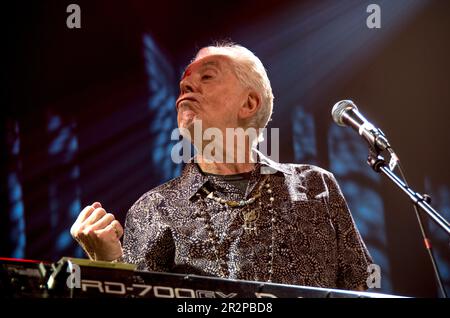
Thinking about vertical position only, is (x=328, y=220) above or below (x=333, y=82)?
below

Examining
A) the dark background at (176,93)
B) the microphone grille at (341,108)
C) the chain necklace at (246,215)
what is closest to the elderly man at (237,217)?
the chain necklace at (246,215)

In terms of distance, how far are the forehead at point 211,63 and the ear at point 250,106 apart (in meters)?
0.15

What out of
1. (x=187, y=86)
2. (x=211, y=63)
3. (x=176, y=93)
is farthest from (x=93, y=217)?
(x=176, y=93)

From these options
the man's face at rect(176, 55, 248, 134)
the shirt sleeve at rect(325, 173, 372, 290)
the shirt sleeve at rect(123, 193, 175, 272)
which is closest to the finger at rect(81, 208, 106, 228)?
the shirt sleeve at rect(123, 193, 175, 272)

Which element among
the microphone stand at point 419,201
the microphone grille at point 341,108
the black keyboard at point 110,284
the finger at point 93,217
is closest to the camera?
the black keyboard at point 110,284

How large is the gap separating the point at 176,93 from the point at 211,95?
3.92 feet

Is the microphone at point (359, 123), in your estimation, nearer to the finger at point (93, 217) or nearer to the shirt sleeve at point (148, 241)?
the shirt sleeve at point (148, 241)

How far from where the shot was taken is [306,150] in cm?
342

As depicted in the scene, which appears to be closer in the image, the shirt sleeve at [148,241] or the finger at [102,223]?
the finger at [102,223]

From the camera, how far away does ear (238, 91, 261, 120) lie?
2.35m

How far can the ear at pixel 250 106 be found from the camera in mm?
2352
